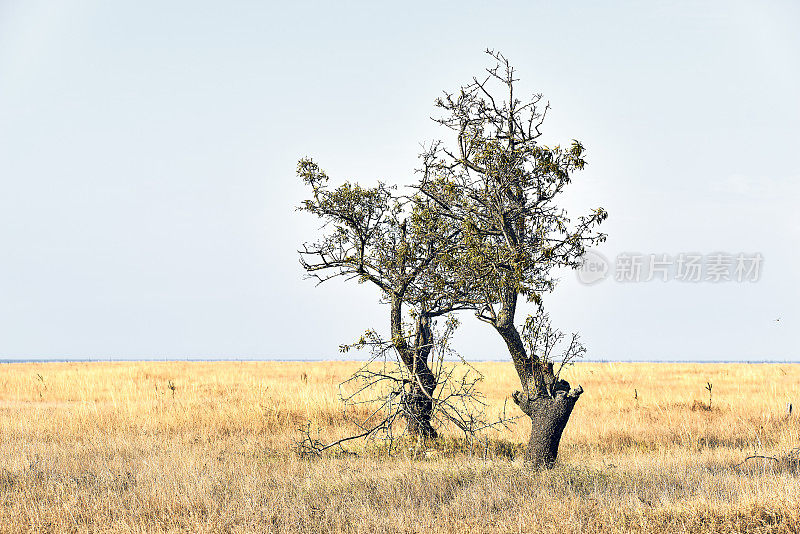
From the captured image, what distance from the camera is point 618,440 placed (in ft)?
49.2

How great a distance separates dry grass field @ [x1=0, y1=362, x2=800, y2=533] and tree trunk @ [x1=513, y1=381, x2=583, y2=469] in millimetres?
472

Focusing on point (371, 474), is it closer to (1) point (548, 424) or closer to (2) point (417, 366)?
(1) point (548, 424)

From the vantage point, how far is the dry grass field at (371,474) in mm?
8016

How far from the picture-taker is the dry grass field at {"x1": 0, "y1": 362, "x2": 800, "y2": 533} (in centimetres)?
802

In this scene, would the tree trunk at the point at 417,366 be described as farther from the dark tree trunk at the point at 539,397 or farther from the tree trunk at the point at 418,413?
the dark tree trunk at the point at 539,397

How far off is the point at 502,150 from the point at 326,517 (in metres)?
6.51

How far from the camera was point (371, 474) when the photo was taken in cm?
1054

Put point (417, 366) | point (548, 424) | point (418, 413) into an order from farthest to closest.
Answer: point (417, 366) → point (418, 413) → point (548, 424)

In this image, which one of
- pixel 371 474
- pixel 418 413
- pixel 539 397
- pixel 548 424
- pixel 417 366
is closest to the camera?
pixel 371 474

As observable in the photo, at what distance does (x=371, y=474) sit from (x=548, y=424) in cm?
322

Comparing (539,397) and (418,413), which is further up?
(539,397)

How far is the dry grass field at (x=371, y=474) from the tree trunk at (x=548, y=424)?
1.55 ft

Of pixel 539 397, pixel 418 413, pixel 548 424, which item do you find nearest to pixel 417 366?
pixel 418 413

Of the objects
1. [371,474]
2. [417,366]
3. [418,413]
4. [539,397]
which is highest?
[417,366]
